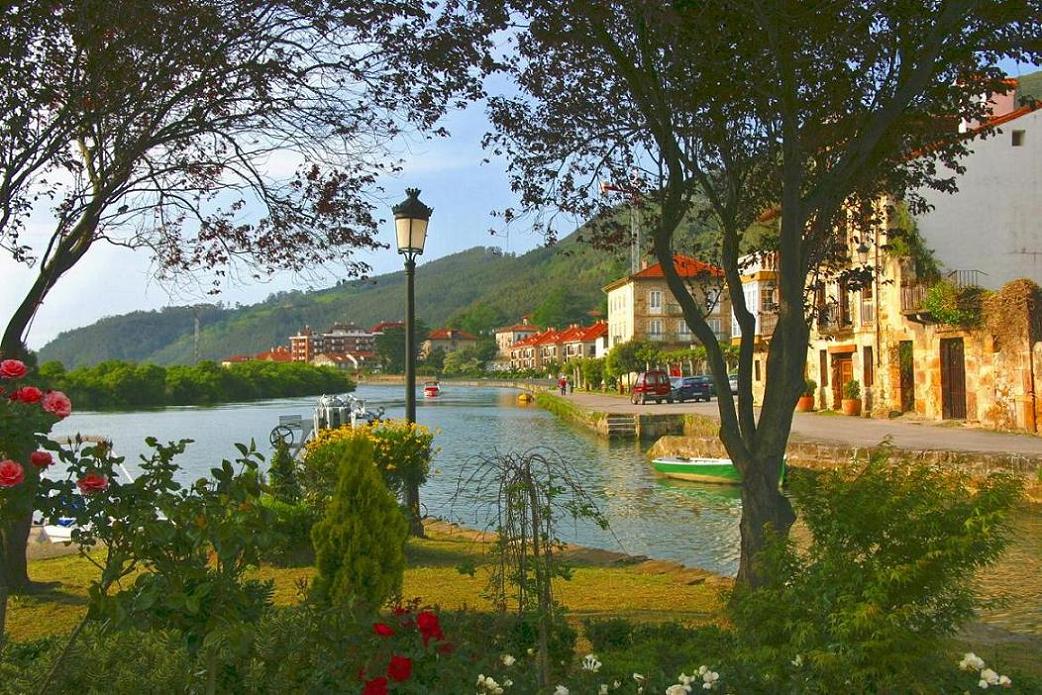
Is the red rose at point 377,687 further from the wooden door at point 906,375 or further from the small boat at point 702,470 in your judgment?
the wooden door at point 906,375

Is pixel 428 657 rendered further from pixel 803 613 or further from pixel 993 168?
pixel 993 168

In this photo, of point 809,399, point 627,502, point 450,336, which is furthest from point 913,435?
point 450,336

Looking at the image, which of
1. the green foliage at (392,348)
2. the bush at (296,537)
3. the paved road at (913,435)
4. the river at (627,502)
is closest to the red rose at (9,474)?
the river at (627,502)

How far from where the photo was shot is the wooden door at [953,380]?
26656 mm

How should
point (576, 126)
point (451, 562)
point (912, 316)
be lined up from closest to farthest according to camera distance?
point (576, 126) < point (451, 562) < point (912, 316)

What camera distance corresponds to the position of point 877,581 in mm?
4293

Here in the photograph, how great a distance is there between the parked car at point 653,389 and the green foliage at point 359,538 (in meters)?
41.2

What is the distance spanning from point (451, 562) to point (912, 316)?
22309 millimetres

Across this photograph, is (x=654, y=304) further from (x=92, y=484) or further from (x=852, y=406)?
(x=92, y=484)

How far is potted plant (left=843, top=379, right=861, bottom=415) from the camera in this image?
106 ft

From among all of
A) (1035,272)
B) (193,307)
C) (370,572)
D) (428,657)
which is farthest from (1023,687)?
(1035,272)

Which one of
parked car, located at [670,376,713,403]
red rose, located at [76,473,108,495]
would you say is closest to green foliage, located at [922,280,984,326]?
parked car, located at [670,376,713,403]

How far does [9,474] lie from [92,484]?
0.32 metres

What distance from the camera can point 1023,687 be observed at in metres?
4.18
